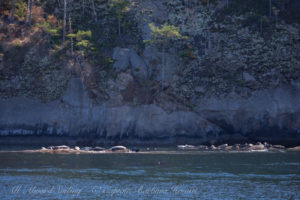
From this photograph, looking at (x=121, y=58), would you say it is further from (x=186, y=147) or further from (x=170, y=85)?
(x=186, y=147)

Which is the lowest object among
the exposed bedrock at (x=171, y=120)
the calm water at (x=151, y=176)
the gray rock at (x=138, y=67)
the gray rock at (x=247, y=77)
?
the calm water at (x=151, y=176)

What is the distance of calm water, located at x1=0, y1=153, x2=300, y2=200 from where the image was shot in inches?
908

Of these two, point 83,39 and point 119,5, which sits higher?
point 119,5

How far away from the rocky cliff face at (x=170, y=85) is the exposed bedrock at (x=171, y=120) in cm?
13

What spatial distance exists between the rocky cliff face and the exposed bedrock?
0.13 meters

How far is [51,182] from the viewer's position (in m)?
26.6

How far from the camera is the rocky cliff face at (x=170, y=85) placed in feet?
177

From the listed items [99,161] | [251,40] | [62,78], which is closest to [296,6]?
[251,40]

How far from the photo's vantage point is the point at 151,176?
28828 millimetres

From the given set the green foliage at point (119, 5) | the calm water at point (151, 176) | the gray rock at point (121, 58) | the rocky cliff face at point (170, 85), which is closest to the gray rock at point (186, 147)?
the rocky cliff face at point (170, 85)

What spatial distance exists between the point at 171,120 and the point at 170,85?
585 cm

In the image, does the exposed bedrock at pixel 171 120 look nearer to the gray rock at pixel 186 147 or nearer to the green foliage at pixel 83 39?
the gray rock at pixel 186 147

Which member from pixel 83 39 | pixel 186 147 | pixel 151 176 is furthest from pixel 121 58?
pixel 151 176

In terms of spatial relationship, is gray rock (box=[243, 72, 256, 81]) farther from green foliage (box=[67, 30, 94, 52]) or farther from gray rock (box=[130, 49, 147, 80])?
green foliage (box=[67, 30, 94, 52])
